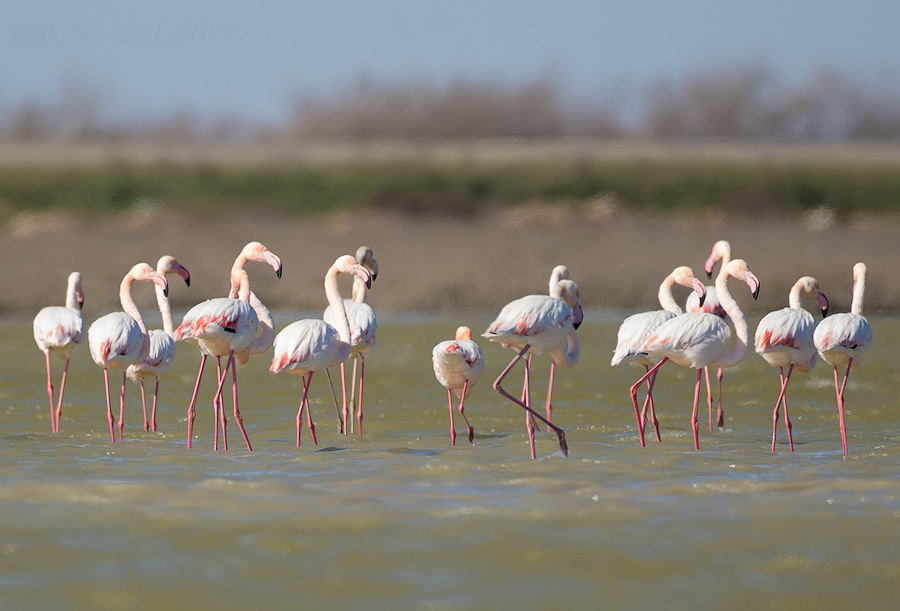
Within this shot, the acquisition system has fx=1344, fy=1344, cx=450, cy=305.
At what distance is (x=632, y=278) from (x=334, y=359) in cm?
919

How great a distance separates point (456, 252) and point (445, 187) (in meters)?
3.60

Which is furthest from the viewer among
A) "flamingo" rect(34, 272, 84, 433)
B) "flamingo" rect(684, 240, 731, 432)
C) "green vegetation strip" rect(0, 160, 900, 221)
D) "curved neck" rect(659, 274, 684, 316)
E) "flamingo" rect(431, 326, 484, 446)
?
"green vegetation strip" rect(0, 160, 900, 221)

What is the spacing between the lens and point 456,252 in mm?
17688

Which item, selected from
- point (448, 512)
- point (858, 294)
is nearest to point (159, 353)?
point (448, 512)

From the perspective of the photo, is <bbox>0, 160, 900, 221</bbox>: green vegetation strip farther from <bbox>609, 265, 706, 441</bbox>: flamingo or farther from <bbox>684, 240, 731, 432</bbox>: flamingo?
<bbox>609, 265, 706, 441</bbox>: flamingo

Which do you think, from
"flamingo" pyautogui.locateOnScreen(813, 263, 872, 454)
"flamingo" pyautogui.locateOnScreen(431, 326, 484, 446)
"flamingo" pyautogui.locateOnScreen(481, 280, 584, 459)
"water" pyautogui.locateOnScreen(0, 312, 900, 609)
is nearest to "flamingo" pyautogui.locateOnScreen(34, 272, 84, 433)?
"water" pyautogui.locateOnScreen(0, 312, 900, 609)

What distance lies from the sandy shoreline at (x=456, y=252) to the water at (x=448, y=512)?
646 cm

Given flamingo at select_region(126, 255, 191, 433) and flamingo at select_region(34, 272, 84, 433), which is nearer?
flamingo at select_region(34, 272, 84, 433)

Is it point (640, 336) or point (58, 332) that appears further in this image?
point (58, 332)

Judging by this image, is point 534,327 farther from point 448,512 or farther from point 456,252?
point 456,252

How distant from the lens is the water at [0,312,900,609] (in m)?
4.85

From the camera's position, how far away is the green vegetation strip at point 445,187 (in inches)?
814

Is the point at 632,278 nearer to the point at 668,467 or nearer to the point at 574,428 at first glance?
the point at 574,428

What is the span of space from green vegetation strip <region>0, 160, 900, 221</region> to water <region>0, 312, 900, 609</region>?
36.6ft
